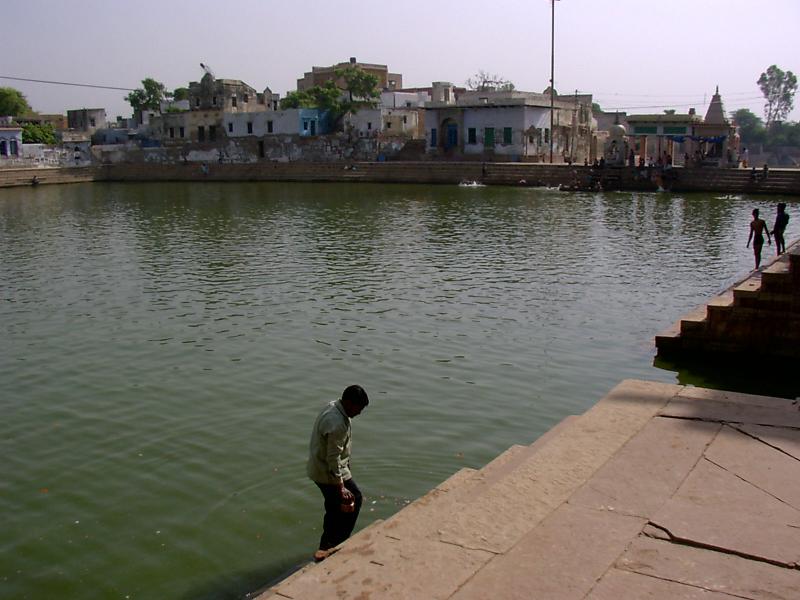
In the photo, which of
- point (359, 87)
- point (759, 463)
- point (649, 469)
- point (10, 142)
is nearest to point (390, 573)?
point (649, 469)

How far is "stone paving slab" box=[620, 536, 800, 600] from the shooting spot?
14.5 feet

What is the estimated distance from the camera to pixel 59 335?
45.8 ft

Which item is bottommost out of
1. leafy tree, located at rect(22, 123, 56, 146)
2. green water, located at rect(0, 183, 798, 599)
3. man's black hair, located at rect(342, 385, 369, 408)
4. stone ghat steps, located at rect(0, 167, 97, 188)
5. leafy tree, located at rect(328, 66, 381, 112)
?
green water, located at rect(0, 183, 798, 599)

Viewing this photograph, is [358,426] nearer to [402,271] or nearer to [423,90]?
[402,271]

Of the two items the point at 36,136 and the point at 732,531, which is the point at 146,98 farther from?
the point at 732,531

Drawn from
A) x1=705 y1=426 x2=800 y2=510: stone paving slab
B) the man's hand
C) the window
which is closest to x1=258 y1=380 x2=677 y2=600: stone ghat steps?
the man's hand

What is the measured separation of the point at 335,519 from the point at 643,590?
2468mm

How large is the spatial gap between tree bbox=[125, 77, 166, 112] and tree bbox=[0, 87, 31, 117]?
44.4ft

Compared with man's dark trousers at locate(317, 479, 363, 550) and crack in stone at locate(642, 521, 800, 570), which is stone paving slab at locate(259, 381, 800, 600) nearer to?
crack in stone at locate(642, 521, 800, 570)

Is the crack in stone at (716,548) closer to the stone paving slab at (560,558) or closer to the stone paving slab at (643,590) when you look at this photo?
the stone paving slab at (560,558)

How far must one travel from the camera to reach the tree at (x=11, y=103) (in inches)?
3497

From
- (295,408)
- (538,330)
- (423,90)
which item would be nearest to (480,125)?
(423,90)

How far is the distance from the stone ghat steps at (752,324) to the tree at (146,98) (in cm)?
Answer: 8308

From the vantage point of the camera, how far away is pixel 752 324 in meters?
11.8
